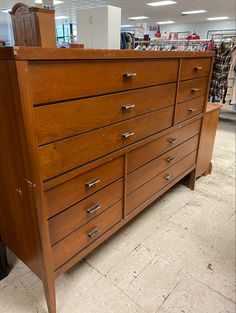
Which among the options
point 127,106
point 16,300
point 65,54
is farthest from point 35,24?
point 16,300

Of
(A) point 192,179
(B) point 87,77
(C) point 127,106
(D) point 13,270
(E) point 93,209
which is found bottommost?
(D) point 13,270

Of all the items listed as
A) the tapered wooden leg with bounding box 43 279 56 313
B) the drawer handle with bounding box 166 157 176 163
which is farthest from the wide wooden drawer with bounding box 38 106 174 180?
the tapered wooden leg with bounding box 43 279 56 313

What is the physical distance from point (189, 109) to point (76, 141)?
1.11 meters

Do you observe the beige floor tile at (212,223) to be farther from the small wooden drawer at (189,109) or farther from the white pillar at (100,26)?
the white pillar at (100,26)

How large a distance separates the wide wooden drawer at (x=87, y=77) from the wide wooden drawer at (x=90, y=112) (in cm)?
3

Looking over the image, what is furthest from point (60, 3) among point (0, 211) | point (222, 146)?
point (0, 211)

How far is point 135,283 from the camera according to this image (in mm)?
1368

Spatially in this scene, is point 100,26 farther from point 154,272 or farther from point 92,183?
point 154,272

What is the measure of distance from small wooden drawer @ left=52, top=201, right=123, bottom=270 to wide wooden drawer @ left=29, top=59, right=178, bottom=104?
2.17 ft

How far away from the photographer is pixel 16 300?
1.27 m

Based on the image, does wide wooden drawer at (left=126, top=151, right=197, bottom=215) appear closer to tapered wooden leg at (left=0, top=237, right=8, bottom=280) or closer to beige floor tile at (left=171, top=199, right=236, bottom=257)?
beige floor tile at (left=171, top=199, right=236, bottom=257)

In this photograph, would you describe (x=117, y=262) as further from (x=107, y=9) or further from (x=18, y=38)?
(x=107, y=9)

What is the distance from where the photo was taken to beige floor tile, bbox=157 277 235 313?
1.23m

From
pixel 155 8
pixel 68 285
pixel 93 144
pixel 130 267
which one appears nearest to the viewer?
pixel 93 144
